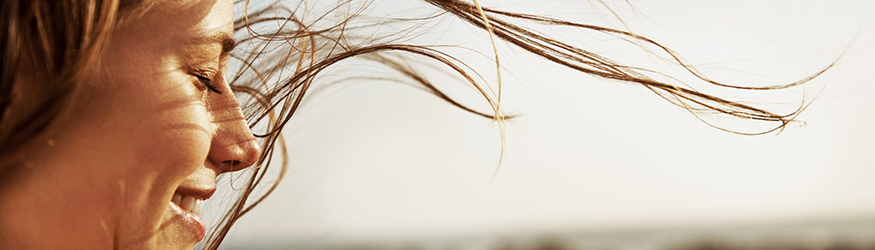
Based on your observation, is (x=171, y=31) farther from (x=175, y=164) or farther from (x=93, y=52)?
(x=175, y=164)

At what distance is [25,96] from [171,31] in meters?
0.30

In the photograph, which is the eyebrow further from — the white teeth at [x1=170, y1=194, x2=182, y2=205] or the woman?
the white teeth at [x1=170, y1=194, x2=182, y2=205]

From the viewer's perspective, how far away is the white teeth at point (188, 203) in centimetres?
132

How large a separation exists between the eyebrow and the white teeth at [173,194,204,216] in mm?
372

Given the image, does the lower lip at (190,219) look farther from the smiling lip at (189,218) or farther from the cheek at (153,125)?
the cheek at (153,125)

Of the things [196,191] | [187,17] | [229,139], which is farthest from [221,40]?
[196,191]

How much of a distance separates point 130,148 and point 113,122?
62mm

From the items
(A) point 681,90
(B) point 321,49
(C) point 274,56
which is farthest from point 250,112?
(A) point 681,90

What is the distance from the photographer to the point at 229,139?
1370mm

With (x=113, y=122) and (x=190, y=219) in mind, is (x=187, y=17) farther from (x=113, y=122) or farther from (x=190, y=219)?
(x=190, y=219)

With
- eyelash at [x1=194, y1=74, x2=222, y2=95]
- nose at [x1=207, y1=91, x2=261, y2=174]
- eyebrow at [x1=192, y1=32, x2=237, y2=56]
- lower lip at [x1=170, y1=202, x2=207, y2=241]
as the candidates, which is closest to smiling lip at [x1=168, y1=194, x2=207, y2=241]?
lower lip at [x1=170, y1=202, x2=207, y2=241]

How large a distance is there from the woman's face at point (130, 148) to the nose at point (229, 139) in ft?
0.17

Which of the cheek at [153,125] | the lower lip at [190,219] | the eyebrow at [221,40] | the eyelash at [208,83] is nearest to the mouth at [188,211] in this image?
the lower lip at [190,219]

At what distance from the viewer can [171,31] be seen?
120 centimetres
